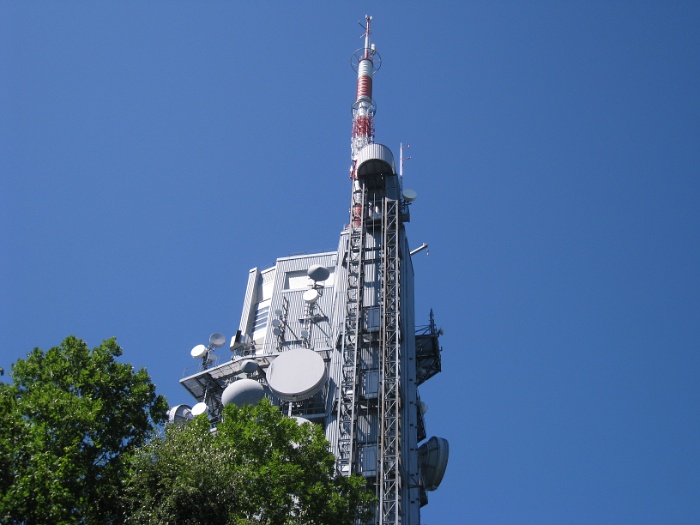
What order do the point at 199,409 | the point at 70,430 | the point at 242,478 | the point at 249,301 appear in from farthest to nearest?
the point at 249,301 → the point at 199,409 → the point at 242,478 → the point at 70,430

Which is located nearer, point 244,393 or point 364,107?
point 244,393


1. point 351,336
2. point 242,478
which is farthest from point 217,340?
point 242,478

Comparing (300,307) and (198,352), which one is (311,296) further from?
(198,352)

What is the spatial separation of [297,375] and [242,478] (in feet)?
63.7

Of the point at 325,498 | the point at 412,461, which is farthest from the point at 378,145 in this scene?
the point at 325,498

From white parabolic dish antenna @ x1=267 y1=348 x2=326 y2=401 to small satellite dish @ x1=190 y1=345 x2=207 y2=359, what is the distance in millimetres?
9191

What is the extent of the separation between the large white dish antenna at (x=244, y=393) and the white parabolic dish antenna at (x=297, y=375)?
1.04 m

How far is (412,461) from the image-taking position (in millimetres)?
46344

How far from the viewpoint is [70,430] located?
1045 inches

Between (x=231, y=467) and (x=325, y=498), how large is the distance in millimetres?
4110

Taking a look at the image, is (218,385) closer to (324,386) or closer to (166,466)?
(324,386)

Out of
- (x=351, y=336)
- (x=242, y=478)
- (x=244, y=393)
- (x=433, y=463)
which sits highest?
(x=351, y=336)

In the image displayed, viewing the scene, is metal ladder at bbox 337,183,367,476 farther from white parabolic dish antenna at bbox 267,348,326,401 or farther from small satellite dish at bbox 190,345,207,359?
small satellite dish at bbox 190,345,207,359

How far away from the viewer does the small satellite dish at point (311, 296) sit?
5422cm
